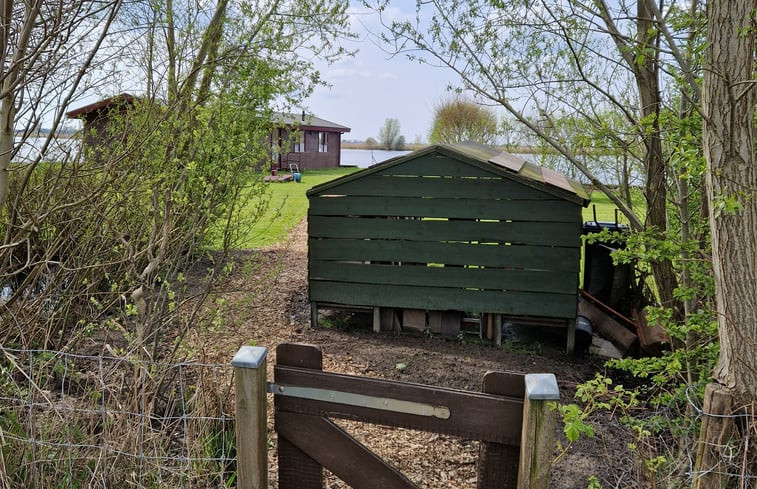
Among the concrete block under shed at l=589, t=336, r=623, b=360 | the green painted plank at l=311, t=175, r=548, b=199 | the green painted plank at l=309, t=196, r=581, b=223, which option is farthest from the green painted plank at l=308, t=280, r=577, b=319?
the green painted plank at l=311, t=175, r=548, b=199

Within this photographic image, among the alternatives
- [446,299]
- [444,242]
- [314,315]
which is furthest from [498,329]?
[314,315]

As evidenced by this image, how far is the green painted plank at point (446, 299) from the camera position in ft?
20.7

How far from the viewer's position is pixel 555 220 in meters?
6.18

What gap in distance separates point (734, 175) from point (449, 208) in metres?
3.95

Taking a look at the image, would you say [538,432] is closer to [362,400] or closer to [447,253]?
[362,400]

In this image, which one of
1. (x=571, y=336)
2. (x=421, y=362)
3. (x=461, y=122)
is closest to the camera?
Result: (x=421, y=362)

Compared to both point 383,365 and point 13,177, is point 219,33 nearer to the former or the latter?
point 13,177

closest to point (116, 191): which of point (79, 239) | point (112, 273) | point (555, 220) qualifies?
point (79, 239)

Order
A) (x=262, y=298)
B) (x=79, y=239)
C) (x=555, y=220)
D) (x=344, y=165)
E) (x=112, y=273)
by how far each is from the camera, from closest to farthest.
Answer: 1. (x=79, y=239)
2. (x=112, y=273)
3. (x=555, y=220)
4. (x=262, y=298)
5. (x=344, y=165)

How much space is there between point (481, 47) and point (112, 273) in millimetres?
3854

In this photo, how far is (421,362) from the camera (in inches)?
229

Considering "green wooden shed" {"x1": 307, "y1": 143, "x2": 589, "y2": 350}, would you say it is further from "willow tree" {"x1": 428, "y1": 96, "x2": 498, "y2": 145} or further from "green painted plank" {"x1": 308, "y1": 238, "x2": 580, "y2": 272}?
"willow tree" {"x1": 428, "y1": 96, "x2": 498, "y2": 145}

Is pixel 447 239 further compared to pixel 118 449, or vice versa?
pixel 447 239

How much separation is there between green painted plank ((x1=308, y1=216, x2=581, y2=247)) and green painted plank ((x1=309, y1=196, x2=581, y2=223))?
3.1 inches
